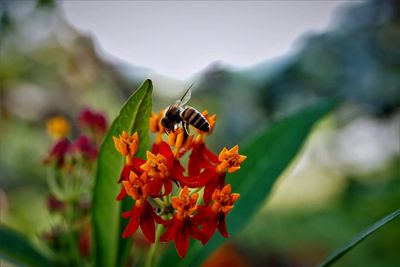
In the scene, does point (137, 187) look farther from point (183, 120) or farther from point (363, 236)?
point (363, 236)

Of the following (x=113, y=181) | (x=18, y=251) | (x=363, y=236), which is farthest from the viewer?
(x=18, y=251)

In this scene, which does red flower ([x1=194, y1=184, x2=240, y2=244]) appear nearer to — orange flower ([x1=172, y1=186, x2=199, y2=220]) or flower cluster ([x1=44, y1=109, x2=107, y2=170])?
orange flower ([x1=172, y1=186, x2=199, y2=220])

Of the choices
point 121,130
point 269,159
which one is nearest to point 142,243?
point 269,159

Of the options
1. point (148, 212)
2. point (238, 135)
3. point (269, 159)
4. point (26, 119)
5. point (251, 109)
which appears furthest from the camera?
point (251, 109)

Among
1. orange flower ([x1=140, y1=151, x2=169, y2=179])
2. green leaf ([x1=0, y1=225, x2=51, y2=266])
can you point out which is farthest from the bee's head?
green leaf ([x1=0, y1=225, x2=51, y2=266])

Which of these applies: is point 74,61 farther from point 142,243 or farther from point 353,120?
point 142,243

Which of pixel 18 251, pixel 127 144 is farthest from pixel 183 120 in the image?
pixel 18 251
